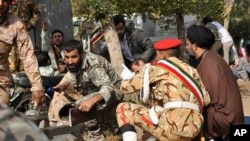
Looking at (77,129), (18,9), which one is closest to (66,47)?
(77,129)

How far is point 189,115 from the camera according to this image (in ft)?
16.2

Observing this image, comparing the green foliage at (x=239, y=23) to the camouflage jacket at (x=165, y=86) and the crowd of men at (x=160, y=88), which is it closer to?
the crowd of men at (x=160, y=88)

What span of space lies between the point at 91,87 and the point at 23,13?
349 cm

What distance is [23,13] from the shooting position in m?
9.55

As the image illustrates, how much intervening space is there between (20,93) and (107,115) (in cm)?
167

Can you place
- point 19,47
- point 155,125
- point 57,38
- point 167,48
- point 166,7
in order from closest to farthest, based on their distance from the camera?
point 155,125 < point 167,48 < point 19,47 < point 57,38 < point 166,7

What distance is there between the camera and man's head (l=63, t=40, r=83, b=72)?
6148mm

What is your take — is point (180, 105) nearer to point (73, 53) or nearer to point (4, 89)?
point (73, 53)

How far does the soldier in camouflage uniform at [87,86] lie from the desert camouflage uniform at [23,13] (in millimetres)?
2364

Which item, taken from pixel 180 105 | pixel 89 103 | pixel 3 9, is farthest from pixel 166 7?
pixel 180 105

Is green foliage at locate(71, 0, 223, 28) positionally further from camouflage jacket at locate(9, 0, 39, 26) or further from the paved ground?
the paved ground

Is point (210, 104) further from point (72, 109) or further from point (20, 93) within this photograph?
point (20, 93)

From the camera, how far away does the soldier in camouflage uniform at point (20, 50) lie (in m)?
5.51

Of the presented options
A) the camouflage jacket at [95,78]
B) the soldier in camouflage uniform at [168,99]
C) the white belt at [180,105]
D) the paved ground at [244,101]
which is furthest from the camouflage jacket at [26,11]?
the white belt at [180,105]
